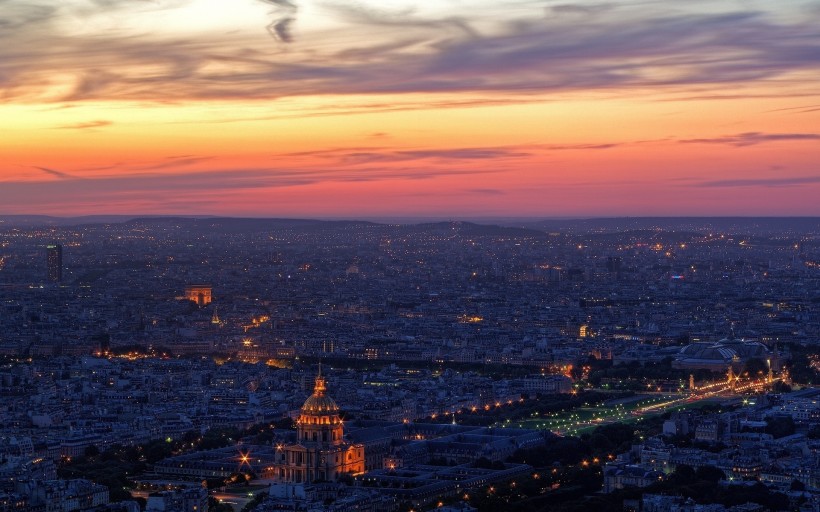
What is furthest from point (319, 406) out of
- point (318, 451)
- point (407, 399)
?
point (407, 399)

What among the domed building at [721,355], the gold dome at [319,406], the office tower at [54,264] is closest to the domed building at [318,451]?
the gold dome at [319,406]

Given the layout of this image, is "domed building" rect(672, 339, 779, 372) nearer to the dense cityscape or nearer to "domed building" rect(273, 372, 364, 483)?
the dense cityscape

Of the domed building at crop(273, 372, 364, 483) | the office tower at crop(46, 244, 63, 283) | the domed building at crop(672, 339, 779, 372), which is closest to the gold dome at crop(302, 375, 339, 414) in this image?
the domed building at crop(273, 372, 364, 483)

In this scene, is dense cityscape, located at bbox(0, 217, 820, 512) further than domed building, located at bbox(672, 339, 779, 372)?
No

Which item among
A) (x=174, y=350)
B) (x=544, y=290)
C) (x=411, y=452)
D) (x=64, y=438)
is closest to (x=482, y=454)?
(x=411, y=452)

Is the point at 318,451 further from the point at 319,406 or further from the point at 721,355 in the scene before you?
the point at 721,355

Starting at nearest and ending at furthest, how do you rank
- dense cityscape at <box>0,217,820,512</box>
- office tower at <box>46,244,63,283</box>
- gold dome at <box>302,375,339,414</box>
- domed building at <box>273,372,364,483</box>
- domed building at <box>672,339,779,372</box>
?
dense cityscape at <box>0,217,820,512</box> → domed building at <box>273,372,364,483</box> → gold dome at <box>302,375,339,414</box> → domed building at <box>672,339,779,372</box> → office tower at <box>46,244,63,283</box>

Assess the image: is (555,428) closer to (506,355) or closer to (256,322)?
(506,355)

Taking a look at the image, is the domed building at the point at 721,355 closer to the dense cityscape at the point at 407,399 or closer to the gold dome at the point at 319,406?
the dense cityscape at the point at 407,399
